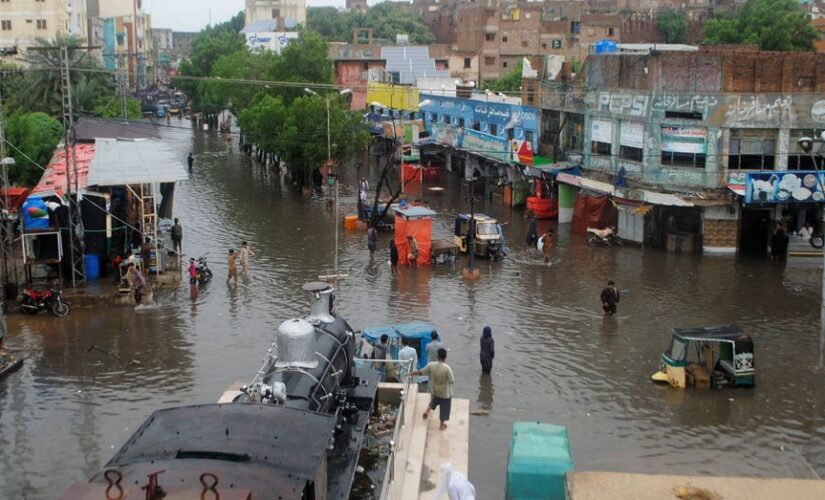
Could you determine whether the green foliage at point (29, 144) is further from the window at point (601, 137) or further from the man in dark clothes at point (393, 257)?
the window at point (601, 137)

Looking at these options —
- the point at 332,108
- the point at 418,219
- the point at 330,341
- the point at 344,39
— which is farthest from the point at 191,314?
the point at 344,39

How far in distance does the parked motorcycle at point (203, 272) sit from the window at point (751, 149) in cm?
1637

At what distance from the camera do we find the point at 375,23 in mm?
115500

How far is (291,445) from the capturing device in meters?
9.13

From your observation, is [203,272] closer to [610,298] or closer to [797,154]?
[610,298]

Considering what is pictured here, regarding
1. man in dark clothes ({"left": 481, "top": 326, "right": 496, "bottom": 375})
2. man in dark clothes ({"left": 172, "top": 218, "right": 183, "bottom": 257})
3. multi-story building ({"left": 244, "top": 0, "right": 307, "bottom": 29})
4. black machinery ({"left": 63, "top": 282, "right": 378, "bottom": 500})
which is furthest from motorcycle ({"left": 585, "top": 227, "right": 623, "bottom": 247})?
multi-story building ({"left": 244, "top": 0, "right": 307, "bottom": 29})

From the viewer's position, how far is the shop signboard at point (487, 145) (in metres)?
42.3

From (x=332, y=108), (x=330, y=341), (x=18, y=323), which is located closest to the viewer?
(x=330, y=341)

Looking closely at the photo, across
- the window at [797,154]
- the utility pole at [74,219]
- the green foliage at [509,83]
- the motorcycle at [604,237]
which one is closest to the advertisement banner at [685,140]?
the window at [797,154]

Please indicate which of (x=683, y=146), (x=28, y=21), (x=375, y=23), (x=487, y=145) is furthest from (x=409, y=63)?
(x=375, y=23)

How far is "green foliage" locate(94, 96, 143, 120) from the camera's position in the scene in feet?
188

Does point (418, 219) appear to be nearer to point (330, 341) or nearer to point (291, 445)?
point (330, 341)

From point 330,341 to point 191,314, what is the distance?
1108 centimetres

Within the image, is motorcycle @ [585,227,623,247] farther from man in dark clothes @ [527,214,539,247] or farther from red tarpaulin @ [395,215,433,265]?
red tarpaulin @ [395,215,433,265]
